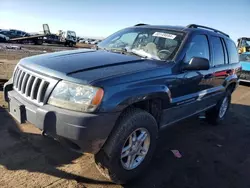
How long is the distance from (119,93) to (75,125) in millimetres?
533

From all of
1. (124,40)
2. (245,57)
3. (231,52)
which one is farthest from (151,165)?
(245,57)

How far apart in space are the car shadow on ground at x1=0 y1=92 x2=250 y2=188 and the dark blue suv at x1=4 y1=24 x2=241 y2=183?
14.7 inches

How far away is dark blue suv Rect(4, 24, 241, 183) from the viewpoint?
2373mm

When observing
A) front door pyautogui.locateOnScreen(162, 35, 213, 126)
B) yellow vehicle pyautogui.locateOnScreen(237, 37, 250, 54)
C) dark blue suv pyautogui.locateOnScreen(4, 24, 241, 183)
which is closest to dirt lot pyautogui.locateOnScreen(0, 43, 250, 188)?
dark blue suv pyautogui.locateOnScreen(4, 24, 241, 183)

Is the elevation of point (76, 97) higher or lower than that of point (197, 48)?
lower

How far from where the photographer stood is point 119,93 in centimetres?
247

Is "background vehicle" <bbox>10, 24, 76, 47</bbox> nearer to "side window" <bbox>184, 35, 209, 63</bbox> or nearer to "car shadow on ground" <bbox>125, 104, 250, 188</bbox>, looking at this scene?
"car shadow on ground" <bbox>125, 104, 250, 188</bbox>

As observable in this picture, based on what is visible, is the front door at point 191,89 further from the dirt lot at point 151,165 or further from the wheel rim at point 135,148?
the dirt lot at point 151,165

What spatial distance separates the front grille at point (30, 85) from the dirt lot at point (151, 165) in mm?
907

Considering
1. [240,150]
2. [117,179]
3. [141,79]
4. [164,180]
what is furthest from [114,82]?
[240,150]

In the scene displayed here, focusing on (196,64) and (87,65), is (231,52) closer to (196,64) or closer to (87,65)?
(196,64)

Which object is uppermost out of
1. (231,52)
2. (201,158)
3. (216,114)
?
(231,52)

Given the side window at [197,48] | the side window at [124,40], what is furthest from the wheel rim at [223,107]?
the side window at [124,40]

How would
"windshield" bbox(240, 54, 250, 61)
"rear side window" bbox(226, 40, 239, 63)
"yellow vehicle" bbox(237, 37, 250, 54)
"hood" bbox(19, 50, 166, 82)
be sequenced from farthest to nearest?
"yellow vehicle" bbox(237, 37, 250, 54)
"windshield" bbox(240, 54, 250, 61)
"rear side window" bbox(226, 40, 239, 63)
"hood" bbox(19, 50, 166, 82)
